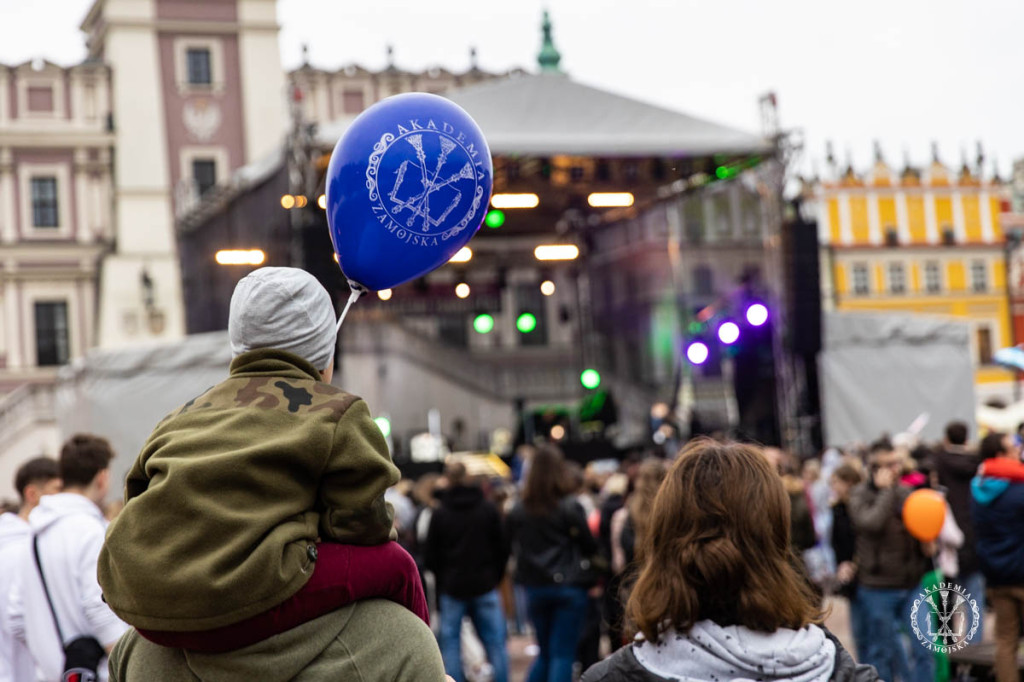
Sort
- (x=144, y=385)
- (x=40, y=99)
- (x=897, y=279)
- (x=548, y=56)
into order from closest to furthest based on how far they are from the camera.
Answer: (x=144, y=385) → (x=548, y=56) → (x=40, y=99) → (x=897, y=279)

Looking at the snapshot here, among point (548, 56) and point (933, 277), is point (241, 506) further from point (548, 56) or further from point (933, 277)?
point (933, 277)

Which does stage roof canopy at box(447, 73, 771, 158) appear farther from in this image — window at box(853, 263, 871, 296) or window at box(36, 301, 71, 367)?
window at box(853, 263, 871, 296)

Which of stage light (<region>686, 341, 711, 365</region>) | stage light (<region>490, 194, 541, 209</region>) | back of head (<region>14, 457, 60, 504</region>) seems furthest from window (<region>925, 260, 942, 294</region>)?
back of head (<region>14, 457, 60, 504</region>)

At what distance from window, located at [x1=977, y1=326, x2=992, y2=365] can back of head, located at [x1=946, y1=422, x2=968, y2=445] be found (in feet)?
175

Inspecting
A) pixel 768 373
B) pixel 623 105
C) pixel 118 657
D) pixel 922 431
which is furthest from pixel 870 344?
pixel 118 657

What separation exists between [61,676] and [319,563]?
8.60 feet

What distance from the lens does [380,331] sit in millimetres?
32281

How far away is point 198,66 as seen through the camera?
41.6m

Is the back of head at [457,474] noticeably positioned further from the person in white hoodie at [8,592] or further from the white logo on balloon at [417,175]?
the white logo on balloon at [417,175]

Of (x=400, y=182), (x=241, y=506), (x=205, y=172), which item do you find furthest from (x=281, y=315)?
(x=205, y=172)

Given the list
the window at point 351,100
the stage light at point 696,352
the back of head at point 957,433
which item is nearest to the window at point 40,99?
the window at point 351,100

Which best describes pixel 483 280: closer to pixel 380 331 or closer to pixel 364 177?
pixel 380 331

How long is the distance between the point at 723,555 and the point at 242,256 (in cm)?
1667

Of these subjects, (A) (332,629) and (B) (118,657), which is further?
(B) (118,657)
